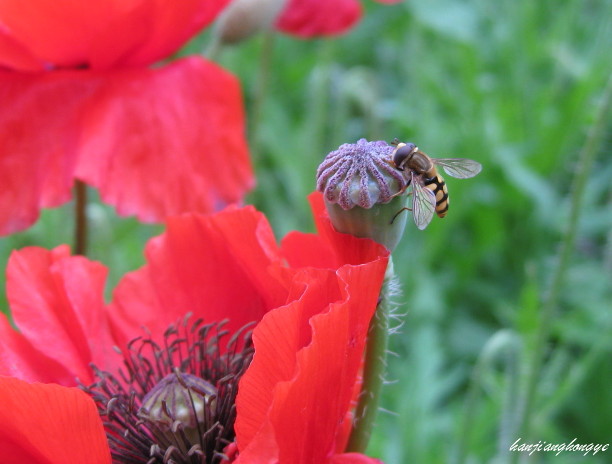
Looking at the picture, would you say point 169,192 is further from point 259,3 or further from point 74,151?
point 259,3

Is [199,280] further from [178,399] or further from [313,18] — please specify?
[313,18]

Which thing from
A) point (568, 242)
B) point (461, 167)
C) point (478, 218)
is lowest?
point (478, 218)

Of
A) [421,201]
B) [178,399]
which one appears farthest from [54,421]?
[421,201]

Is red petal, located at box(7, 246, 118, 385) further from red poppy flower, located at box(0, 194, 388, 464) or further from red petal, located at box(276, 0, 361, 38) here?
red petal, located at box(276, 0, 361, 38)

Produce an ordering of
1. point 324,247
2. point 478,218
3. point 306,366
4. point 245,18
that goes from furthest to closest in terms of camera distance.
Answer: point 478,218 → point 245,18 → point 324,247 → point 306,366

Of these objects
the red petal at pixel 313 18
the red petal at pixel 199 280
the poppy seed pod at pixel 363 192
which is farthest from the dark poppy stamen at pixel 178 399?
the red petal at pixel 313 18

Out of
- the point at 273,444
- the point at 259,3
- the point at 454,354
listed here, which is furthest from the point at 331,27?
the point at 273,444
